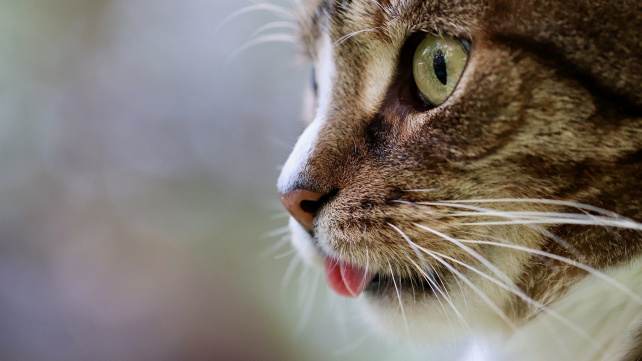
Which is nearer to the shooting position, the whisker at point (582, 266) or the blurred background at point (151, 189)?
the whisker at point (582, 266)

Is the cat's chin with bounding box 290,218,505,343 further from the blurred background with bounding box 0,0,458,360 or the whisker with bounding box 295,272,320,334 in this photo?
the whisker with bounding box 295,272,320,334

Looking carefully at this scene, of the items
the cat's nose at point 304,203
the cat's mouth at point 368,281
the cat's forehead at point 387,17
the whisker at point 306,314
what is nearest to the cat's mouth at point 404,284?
the cat's mouth at point 368,281

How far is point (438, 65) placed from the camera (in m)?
0.50

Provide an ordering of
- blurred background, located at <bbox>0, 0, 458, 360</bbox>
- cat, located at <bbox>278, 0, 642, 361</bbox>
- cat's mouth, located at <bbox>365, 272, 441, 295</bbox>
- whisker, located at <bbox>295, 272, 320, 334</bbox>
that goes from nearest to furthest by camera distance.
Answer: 1. cat, located at <bbox>278, 0, 642, 361</bbox>
2. cat's mouth, located at <bbox>365, 272, 441, 295</bbox>
3. blurred background, located at <bbox>0, 0, 458, 360</bbox>
4. whisker, located at <bbox>295, 272, 320, 334</bbox>

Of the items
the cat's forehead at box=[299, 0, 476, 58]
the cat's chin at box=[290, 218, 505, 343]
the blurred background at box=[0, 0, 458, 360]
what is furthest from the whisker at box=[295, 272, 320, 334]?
the cat's forehead at box=[299, 0, 476, 58]

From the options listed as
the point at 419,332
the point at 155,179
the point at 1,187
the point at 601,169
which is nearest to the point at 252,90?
the point at 155,179

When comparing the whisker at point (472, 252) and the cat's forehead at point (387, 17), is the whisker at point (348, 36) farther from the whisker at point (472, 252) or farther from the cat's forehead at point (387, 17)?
the whisker at point (472, 252)

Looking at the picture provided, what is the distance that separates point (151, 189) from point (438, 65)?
0.74 meters

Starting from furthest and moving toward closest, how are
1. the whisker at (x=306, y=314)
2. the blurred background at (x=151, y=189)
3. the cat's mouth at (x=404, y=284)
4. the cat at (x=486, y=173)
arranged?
the whisker at (x=306, y=314), the blurred background at (x=151, y=189), the cat's mouth at (x=404, y=284), the cat at (x=486, y=173)

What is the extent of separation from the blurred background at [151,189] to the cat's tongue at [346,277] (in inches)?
6.7

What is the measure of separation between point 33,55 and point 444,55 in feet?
2.42

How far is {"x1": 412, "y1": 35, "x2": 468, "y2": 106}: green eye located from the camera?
1.60ft

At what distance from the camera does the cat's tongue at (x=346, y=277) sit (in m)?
0.58

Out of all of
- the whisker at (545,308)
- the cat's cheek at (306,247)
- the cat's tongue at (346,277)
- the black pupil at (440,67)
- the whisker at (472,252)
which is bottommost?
the whisker at (545,308)
